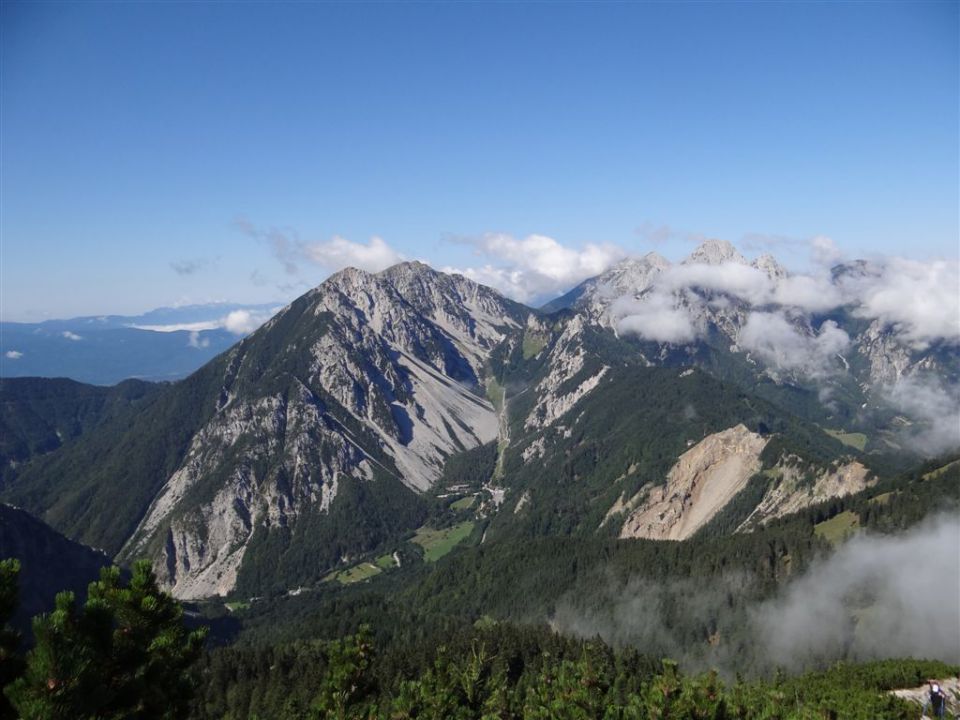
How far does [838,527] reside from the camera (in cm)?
18112

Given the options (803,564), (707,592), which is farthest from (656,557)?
(803,564)

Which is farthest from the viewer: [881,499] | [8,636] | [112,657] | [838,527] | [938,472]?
[938,472]

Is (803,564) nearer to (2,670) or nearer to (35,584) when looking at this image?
(2,670)

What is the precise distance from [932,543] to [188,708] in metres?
180

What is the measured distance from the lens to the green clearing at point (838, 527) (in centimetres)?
17179

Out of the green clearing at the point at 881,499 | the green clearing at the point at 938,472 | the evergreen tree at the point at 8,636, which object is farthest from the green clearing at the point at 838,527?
the evergreen tree at the point at 8,636

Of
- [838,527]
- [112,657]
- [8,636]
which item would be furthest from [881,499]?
[8,636]

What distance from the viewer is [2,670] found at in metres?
17.2

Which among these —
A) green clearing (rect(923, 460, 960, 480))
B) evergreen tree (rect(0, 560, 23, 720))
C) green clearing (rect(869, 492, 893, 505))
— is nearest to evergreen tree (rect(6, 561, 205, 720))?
evergreen tree (rect(0, 560, 23, 720))

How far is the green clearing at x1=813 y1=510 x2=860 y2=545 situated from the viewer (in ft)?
564

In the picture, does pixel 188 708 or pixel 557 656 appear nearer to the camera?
pixel 188 708

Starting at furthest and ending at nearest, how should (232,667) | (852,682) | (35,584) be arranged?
(35,584), (232,667), (852,682)

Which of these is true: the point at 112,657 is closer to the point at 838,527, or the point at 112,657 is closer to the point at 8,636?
the point at 8,636

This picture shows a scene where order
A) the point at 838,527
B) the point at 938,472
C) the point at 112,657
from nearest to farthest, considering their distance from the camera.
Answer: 1. the point at 112,657
2. the point at 838,527
3. the point at 938,472
